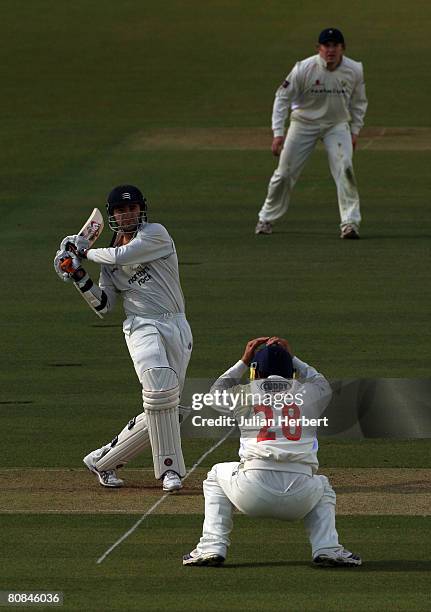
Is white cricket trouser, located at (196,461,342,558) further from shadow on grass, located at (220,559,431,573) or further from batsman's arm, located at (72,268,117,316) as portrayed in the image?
batsman's arm, located at (72,268,117,316)

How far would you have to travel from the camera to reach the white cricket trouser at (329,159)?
21.6 m

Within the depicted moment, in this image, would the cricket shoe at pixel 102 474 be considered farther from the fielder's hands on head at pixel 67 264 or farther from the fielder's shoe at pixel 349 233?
the fielder's shoe at pixel 349 233

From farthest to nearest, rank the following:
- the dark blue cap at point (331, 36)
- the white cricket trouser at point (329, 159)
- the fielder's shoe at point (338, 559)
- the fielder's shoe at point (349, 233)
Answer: the fielder's shoe at point (349, 233) → the white cricket trouser at point (329, 159) → the dark blue cap at point (331, 36) → the fielder's shoe at point (338, 559)

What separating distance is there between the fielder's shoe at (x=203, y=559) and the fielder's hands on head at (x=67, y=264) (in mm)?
2673

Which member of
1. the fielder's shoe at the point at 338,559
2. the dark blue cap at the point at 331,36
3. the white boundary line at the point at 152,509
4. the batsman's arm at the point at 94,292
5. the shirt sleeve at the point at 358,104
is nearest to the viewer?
the fielder's shoe at the point at 338,559

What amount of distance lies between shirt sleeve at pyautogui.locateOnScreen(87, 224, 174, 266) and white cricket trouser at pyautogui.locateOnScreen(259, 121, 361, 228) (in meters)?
9.80

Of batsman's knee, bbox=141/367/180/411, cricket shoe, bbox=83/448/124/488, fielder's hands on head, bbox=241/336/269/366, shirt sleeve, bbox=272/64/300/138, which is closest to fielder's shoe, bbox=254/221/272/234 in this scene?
shirt sleeve, bbox=272/64/300/138

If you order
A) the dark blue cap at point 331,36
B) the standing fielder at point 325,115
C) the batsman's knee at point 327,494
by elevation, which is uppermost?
the dark blue cap at point 331,36

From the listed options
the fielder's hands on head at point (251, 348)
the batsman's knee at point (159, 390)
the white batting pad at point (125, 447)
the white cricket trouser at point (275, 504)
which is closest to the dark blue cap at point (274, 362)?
the fielder's hands on head at point (251, 348)

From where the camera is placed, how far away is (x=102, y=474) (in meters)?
11.8

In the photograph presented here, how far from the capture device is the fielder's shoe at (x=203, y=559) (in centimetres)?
968

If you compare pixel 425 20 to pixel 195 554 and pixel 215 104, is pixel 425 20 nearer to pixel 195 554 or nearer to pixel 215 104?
pixel 215 104

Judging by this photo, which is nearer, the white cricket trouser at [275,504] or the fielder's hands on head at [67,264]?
the white cricket trouser at [275,504]

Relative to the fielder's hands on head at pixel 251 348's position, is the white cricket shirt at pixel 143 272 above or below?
above
